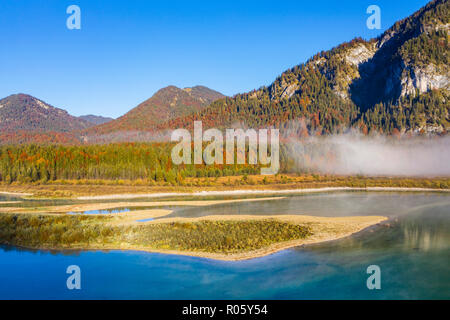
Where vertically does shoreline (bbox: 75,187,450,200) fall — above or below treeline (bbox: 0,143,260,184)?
below

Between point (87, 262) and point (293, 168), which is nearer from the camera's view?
point (87, 262)

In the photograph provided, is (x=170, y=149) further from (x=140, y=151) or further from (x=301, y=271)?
(x=301, y=271)

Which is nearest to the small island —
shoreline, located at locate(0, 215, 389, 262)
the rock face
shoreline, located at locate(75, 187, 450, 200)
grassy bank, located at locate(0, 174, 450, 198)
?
shoreline, located at locate(0, 215, 389, 262)

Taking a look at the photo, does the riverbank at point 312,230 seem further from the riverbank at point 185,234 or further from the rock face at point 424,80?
the rock face at point 424,80

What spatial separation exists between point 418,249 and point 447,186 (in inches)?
2975

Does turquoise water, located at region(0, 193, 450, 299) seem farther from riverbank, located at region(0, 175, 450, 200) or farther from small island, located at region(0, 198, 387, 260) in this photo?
riverbank, located at region(0, 175, 450, 200)

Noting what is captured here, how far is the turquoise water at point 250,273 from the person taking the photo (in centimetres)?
2169

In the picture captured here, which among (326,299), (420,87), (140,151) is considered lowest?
(326,299)

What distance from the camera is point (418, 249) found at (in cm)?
3122

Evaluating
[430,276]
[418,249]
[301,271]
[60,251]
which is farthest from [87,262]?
[418,249]

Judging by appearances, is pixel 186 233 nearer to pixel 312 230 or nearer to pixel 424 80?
pixel 312 230

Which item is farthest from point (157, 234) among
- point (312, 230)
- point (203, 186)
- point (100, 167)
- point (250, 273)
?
point (100, 167)

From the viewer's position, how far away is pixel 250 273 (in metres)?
24.7

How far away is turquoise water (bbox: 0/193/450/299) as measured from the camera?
71.2 feet
